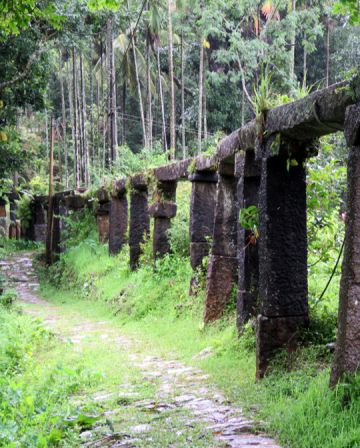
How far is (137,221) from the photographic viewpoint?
13242 mm

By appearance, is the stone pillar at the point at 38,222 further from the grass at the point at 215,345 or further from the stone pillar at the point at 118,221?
the stone pillar at the point at 118,221

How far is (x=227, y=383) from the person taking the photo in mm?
5418

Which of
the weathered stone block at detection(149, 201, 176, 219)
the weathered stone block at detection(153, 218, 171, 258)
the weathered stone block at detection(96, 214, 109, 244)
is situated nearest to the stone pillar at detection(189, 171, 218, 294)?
the weathered stone block at detection(149, 201, 176, 219)

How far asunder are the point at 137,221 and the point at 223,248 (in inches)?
213

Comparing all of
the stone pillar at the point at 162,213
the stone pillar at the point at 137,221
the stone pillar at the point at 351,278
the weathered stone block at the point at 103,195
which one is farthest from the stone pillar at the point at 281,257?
the weathered stone block at the point at 103,195

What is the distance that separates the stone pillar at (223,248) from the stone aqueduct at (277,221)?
0.05 feet

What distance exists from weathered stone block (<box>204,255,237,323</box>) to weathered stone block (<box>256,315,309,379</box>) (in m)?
2.68

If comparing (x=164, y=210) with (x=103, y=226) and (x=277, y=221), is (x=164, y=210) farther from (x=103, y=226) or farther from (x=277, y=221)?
(x=277, y=221)

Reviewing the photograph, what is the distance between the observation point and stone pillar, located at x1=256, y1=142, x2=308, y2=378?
17.3 ft

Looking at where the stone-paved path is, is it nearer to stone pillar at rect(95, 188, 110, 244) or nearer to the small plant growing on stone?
the small plant growing on stone

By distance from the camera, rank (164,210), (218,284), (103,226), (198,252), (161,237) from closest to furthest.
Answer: (218,284)
(198,252)
(164,210)
(161,237)
(103,226)

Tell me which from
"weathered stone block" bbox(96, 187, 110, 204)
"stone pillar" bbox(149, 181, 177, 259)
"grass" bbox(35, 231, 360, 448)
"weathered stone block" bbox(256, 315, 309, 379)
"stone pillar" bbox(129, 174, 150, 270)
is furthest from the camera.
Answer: "weathered stone block" bbox(96, 187, 110, 204)

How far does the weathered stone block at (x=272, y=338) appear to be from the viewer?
5230 millimetres

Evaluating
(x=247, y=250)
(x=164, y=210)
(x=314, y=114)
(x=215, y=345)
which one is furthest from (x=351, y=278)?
(x=164, y=210)
